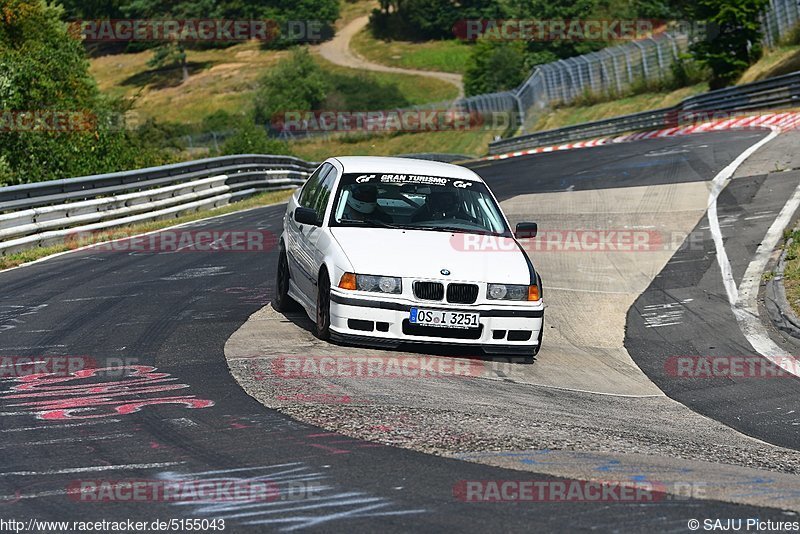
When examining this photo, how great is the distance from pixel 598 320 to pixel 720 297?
1837mm

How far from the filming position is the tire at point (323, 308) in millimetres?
9438

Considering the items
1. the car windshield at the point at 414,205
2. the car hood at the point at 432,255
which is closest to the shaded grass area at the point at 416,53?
the car windshield at the point at 414,205

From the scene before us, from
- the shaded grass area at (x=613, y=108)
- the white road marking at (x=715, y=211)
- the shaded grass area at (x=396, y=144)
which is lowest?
the shaded grass area at (x=396, y=144)

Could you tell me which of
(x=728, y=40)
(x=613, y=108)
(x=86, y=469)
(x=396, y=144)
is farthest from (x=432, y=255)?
(x=396, y=144)

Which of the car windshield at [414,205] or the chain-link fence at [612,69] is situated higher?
A: the car windshield at [414,205]

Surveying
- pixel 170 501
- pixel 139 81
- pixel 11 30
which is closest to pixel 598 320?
pixel 170 501

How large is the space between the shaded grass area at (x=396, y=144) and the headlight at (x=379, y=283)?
5308 centimetres

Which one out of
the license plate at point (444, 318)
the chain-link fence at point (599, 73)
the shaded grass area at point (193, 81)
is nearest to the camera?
the license plate at point (444, 318)

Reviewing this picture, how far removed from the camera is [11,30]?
30094mm

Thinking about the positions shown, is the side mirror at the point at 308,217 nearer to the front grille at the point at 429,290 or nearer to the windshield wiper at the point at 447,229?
the windshield wiper at the point at 447,229

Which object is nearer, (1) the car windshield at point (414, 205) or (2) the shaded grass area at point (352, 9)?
(1) the car windshield at point (414, 205)

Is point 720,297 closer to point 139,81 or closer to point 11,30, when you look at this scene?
point 11,30

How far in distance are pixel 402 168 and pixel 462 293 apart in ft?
6.49

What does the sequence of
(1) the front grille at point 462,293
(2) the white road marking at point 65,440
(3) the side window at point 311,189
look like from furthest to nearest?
(3) the side window at point 311,189 < (1) the front grille at point 462,293 < (2) the white road marking at point 65,440
